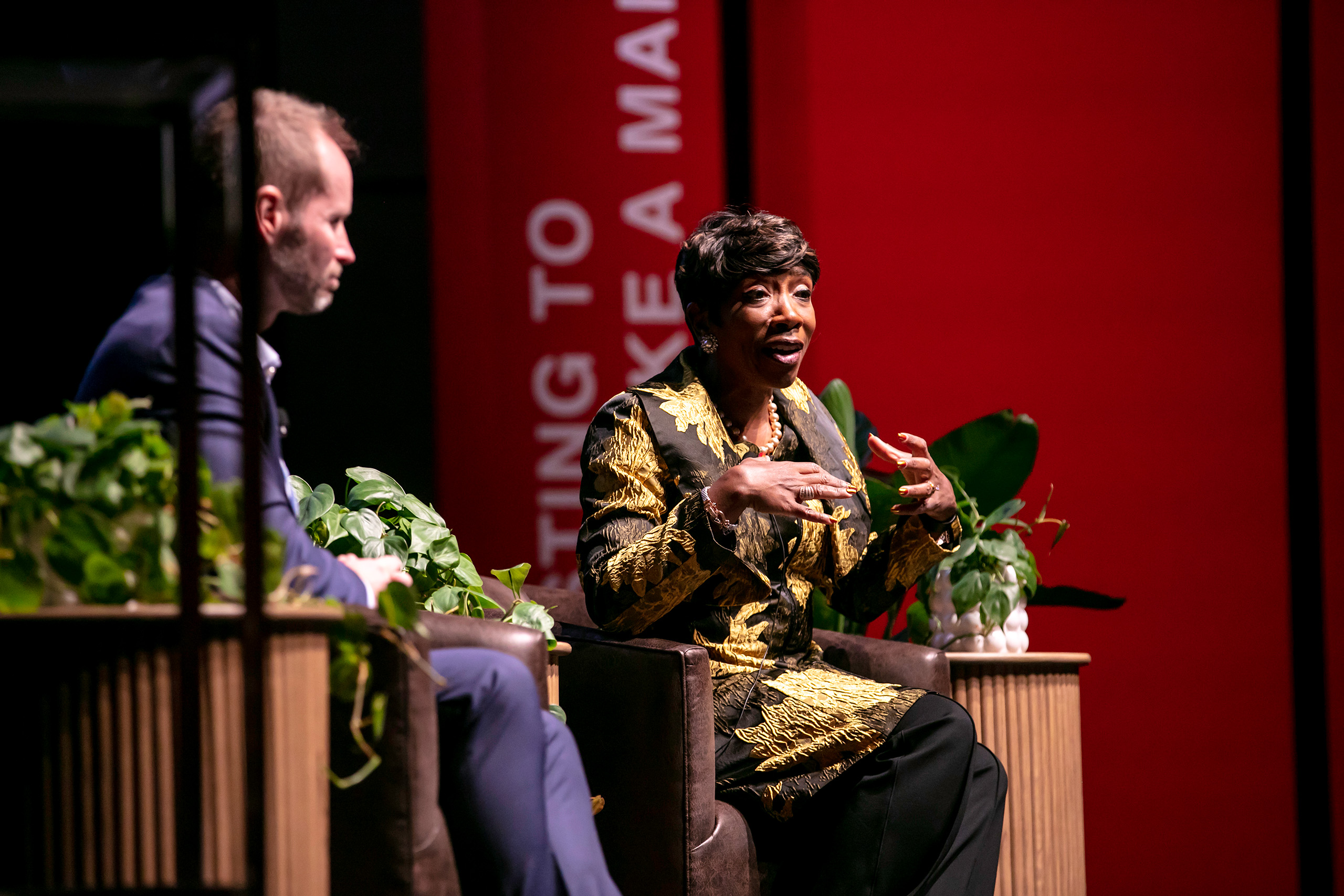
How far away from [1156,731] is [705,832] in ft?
7.06

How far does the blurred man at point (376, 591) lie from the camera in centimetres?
147

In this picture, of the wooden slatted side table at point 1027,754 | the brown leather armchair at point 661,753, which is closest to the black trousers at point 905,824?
the brown leather armchair at point 661,753

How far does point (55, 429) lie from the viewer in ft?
4.11

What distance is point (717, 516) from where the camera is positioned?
2.06m

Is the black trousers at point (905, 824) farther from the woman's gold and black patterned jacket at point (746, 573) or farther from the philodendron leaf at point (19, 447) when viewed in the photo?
the philodendron leaf at point (19, 447)

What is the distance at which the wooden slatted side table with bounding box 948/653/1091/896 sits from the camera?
2373mm

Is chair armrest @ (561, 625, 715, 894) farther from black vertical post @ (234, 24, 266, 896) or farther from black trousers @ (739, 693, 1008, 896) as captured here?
black vertical post @ (234, 24, 266, 896)

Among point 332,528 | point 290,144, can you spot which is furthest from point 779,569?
point 290,144

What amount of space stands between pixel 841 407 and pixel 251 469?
74.5 inches

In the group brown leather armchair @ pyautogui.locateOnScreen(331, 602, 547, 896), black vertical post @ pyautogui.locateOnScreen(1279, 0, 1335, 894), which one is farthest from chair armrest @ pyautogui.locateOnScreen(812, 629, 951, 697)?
black vertical post @ pyautogui.locateOnScreen(1279, 0, 1335, 894)

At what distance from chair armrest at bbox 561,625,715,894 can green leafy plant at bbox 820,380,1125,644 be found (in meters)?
0.62

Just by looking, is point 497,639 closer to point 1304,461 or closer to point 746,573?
point 746,573

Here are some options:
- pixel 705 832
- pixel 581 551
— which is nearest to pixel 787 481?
pixel 581 551

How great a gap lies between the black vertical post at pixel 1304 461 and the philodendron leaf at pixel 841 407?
1686 millimetres
